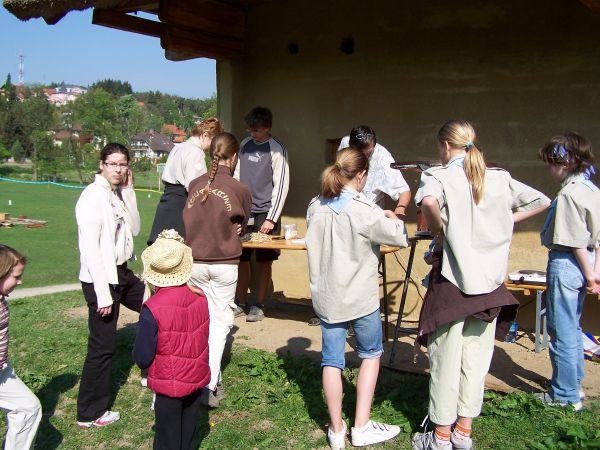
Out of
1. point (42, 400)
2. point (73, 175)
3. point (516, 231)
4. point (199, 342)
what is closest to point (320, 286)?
point (199, 342)

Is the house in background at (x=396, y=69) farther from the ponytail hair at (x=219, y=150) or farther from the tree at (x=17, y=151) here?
the tree at (x=17, y=151)

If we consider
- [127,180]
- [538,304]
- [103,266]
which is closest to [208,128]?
[127,180]

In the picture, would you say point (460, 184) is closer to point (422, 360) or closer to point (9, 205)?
point (422, 360)

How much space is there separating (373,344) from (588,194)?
160 centimetres

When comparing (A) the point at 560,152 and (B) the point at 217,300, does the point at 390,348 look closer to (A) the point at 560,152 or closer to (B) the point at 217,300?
(B) the point at 217,300

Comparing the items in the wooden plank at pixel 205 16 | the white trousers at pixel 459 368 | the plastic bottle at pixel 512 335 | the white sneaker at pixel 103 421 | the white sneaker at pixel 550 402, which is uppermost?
the wooden plank at pixel 205 16

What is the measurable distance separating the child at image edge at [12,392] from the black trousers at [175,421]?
2.42ft

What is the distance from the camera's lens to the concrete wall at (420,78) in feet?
18.5

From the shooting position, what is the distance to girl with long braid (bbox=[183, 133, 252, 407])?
172 inches

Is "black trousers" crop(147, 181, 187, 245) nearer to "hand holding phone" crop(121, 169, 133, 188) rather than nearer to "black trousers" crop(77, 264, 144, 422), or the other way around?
"hand holding phone" crop(121, 169, 133, 188)

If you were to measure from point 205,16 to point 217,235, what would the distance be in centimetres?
335

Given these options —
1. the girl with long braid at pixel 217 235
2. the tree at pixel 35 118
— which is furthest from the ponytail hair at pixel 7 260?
the tree at pixel 35 118

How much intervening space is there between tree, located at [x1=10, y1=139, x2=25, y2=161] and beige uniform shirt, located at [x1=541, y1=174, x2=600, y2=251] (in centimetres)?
6472

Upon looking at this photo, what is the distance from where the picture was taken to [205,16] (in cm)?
679
